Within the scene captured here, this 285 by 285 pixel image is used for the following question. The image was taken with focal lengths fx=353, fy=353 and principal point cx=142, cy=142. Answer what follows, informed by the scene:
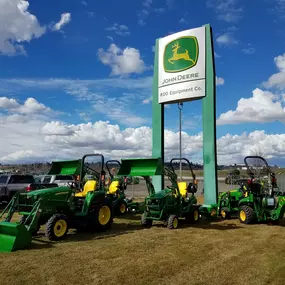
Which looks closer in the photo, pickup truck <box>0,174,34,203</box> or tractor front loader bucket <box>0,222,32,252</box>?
tractor front loader bucket <box>0,222,32,252</box>

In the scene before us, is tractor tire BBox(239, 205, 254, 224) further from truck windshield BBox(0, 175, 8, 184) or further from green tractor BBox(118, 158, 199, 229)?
truck windshield BBox(0, 175, 8, 184)

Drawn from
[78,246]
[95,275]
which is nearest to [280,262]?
[95,275]

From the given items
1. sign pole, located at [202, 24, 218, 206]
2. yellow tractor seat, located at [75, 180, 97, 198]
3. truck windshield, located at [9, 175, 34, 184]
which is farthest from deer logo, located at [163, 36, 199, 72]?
truck windshield, located at [9, 175, 34, 184]

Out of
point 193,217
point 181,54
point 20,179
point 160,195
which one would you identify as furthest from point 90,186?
point 20,179

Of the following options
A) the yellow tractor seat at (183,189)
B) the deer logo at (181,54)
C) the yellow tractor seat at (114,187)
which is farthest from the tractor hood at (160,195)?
the deer logo at (181,54)

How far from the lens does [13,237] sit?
25.1 ft

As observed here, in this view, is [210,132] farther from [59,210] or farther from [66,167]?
[59,210]

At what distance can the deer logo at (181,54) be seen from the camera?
15.8m

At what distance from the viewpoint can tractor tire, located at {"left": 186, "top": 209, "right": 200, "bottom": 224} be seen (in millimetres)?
12008

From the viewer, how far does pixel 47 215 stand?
366 inches

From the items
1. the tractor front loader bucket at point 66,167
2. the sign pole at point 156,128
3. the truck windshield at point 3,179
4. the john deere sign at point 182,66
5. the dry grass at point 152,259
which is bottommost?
the dry grass at point 152,259

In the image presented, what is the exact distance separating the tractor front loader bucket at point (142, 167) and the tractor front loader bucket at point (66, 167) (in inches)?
53.5

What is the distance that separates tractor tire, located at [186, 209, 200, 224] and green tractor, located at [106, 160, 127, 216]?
10.0 feet

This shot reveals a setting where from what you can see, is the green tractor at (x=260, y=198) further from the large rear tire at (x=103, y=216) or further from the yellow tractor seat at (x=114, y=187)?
the yellow tractor seat at (x=114, y=187)
